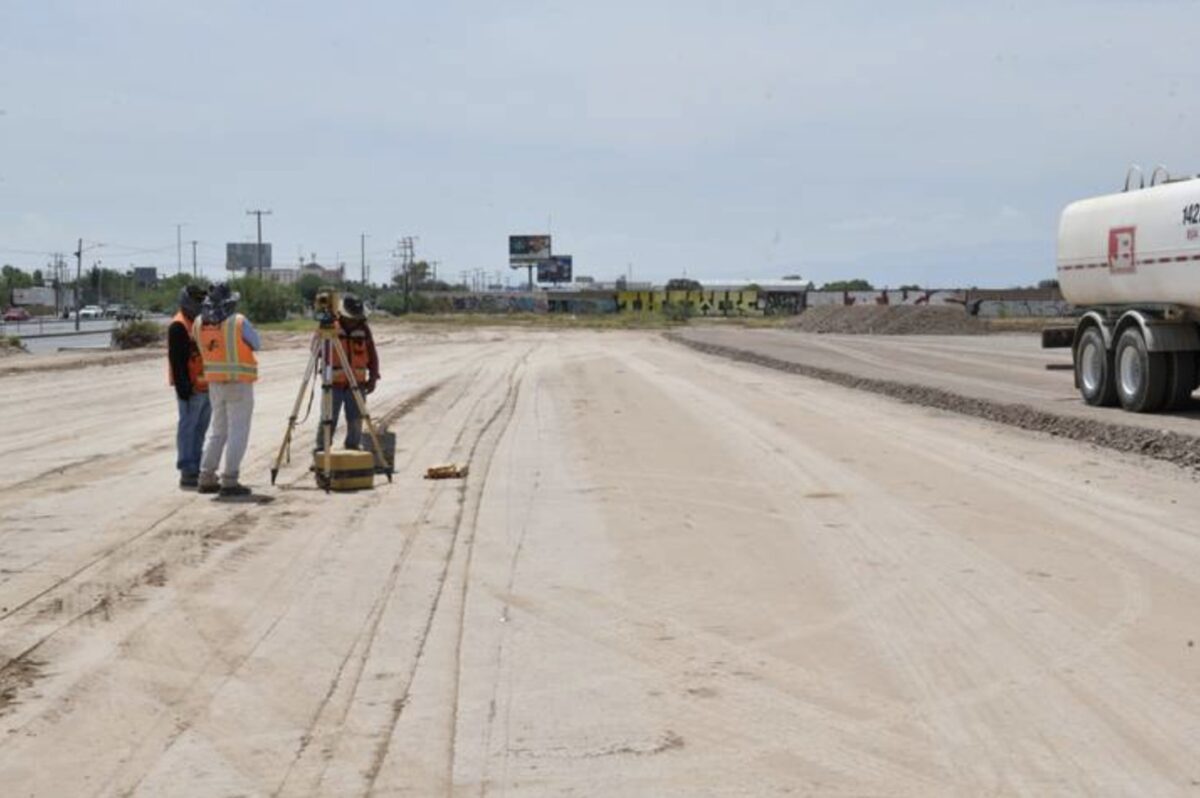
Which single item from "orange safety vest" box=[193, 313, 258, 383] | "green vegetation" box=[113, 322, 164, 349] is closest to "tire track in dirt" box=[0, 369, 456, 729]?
"orange safety vest" box=[193, 313, 258, 383]

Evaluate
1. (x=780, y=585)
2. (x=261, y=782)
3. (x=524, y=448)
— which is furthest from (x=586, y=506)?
(x=261, y=782)

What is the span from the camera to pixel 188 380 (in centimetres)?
1458

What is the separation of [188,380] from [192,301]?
781 millimetres

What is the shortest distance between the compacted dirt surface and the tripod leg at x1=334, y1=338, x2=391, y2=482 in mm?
298

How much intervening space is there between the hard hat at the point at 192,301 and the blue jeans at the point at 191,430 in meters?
0.82

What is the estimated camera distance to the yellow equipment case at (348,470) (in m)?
14.0

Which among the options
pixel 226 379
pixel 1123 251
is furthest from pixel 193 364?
pixel 1123 251

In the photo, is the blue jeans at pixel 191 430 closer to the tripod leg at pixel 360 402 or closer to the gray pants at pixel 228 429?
the gray pants at pixel 228 429

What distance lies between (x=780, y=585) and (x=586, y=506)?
12.1 ft

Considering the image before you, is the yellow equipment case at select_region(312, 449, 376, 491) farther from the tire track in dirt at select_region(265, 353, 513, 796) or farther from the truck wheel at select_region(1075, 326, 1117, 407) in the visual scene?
the truck wheel at select_region(1075, 326, 1117, 407)

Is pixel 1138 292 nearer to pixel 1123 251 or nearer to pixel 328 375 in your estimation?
pixel 1123 251

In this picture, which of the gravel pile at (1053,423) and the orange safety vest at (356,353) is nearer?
the orange safety vest at (356,353)

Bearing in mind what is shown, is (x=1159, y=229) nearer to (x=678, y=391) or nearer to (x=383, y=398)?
(x=678, y=391)

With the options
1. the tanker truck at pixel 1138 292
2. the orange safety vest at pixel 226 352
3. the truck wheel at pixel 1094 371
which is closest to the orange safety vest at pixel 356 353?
the orange safety vest at pixel 226 352
